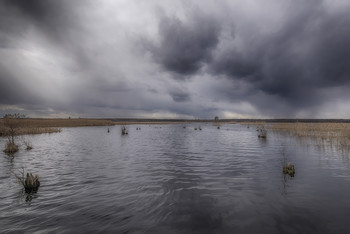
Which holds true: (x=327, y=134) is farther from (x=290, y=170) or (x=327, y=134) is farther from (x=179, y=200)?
(x=179, y=200)

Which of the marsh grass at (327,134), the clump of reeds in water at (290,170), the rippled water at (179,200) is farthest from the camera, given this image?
the marsh grass at (327,134)

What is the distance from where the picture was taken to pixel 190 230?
5.64m

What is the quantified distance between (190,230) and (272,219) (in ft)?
9.48

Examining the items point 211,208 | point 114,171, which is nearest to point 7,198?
point 114,171

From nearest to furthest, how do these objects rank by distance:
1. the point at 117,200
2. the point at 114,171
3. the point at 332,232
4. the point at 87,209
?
1. the point at 332,232
2. the point at 87,209
3. the point at 117,200
4. the point at 114,171

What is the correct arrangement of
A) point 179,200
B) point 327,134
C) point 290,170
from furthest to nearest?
point 327,134 < point 290,170 < point 179,200

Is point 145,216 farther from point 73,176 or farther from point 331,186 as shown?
point 331,186

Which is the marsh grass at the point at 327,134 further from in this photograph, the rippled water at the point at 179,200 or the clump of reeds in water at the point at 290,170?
the rippled water at the point at 179,200

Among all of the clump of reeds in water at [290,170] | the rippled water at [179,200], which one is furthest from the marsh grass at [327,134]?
the rippled water at [179,200]

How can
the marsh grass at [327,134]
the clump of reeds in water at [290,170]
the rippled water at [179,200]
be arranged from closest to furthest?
the rippled water at [179,200] < the clump of reeds in water at [290,170] < the marsh grass at [327,134]

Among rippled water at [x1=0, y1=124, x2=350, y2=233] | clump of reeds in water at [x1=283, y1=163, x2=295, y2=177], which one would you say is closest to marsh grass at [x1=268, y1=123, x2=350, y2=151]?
clump of reeds in water at [x1=283, y1=163, x2=295, y2=177]

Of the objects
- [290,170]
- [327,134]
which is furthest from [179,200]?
[327,134]

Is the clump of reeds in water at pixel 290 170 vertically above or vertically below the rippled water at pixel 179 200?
above

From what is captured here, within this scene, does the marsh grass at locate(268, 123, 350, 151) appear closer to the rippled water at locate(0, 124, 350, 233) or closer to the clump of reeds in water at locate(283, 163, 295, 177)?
the clump of reeds in water at locate(283, 163, 295, 177)
